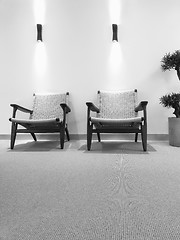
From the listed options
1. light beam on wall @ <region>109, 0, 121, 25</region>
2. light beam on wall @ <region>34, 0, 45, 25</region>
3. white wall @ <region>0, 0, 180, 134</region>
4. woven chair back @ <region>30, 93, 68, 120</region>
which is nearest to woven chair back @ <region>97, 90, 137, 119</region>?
white wall @ <region>0, 0, 180, 134</region>

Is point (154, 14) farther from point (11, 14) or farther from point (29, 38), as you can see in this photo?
point (11, 14)

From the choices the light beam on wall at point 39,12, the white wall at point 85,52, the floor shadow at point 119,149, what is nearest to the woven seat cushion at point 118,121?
the floor shadow at point 119,149

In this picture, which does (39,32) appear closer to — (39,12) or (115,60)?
(39,12)

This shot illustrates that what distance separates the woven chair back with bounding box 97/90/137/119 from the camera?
1.84 metres

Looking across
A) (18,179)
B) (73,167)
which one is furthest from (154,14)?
(18,179)

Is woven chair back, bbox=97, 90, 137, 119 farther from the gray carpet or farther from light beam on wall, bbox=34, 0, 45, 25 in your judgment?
light beam on wall, bbox=34, 0, 45, 25

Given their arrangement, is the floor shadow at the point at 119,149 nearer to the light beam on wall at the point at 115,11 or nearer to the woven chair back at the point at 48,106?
the woven chair back at the point at 48,106

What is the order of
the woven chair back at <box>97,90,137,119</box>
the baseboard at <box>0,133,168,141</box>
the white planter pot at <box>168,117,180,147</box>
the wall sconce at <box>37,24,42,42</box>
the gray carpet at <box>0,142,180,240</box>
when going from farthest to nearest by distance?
1. the wall sconce at <box>37,24,42,42</box>
2. the baseboard at <box>0,133,168,141</box>
3. the woven chair back at <box>97,90,137,119</box>
4. the white planter pot at <box>168,117,180,147</box>
5. the gray carpet at <box>0,142,180,240</box>

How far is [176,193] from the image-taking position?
0.61 metres

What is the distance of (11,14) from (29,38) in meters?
0.36

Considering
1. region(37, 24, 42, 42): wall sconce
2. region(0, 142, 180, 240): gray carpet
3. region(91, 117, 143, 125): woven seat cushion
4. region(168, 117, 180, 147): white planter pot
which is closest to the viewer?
region(0, 142, 180, 240): gray carpet

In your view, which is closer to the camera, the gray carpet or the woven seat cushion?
the gray carpet

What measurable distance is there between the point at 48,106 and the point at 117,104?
0.68 metres

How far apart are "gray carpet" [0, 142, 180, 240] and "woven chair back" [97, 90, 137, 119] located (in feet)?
3.00
